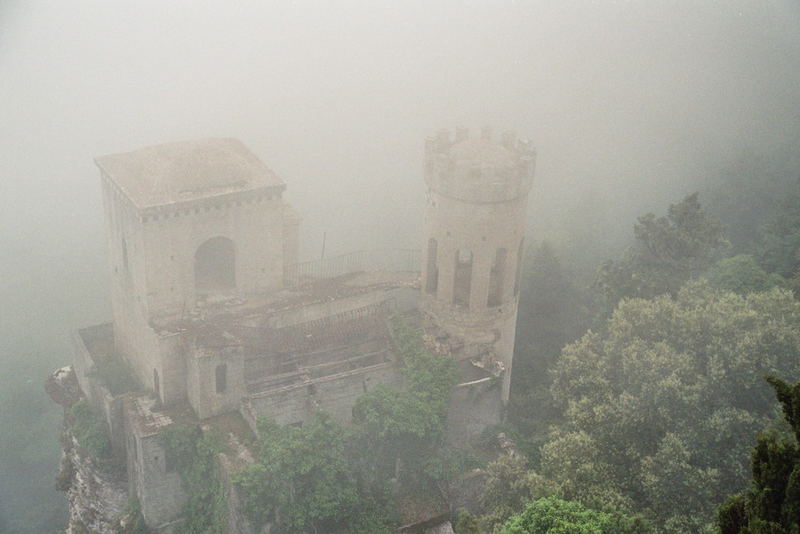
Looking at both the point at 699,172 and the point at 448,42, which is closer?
the point at 699,172

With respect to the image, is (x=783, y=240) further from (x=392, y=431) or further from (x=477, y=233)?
(x=392, y=431)

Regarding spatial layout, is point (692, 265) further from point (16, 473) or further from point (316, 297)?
point (16, 473)

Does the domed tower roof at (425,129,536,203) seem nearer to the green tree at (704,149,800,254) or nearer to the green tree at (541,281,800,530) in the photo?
the green tree at (541,281,800,530)

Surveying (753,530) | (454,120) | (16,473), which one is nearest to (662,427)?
(753,530)

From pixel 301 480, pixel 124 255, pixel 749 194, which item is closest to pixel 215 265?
pixel 124 255

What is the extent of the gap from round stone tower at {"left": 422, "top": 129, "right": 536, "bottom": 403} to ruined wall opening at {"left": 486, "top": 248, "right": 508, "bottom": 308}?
0.03m

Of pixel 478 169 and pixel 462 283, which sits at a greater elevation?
pixel 478 169

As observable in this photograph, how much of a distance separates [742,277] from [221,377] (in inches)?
709

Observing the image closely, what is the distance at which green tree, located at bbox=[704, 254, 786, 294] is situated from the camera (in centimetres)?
2911

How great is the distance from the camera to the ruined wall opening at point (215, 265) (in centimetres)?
2642

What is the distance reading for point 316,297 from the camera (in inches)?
1023

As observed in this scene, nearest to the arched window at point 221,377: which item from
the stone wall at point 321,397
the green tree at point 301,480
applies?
the stone wall at point 321,397

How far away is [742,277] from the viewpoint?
29797 millimetres

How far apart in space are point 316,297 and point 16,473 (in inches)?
856
